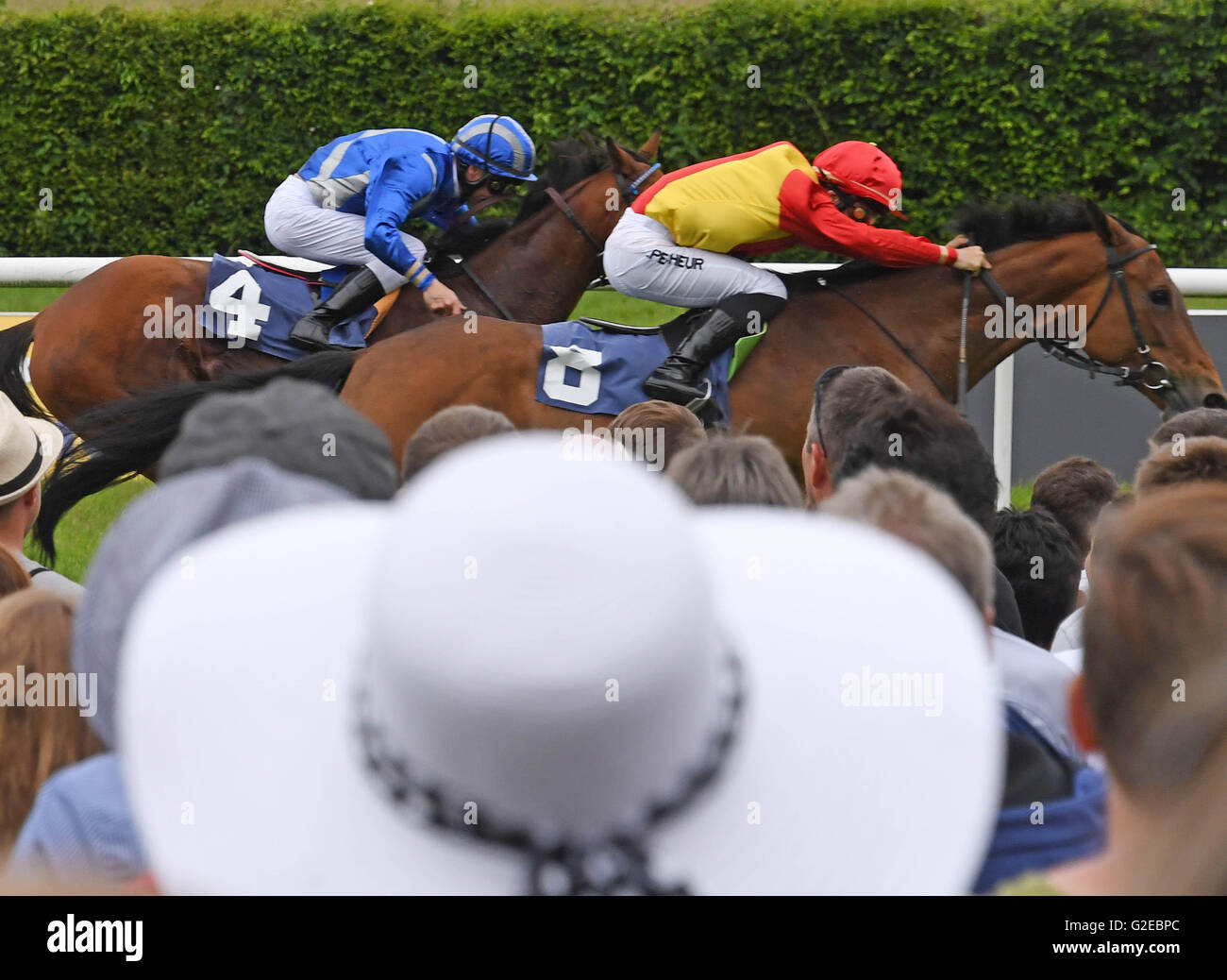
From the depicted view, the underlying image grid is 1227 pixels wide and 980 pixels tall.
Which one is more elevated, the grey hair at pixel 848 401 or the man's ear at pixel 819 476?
the grey hair at pixel 848 401

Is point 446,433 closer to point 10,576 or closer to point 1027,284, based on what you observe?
point 10,576

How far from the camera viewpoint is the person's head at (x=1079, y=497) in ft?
10.6

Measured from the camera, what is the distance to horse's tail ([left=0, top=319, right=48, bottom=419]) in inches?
203

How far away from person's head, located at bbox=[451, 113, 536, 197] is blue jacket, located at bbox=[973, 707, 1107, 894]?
4.61 meters

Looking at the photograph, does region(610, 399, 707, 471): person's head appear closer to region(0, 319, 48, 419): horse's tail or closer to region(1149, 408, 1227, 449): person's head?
region(1149, 408, 1227, 449): person's head

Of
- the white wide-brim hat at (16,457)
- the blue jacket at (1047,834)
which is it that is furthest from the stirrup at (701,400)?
the blue jacket at (1047,834)

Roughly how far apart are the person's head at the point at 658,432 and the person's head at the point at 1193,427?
42.9 inches

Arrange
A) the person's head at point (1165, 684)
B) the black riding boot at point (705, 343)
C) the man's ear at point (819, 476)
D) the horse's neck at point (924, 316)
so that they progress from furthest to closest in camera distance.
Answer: the horse's neck at point (924, 316)
the black riding boot at point (705, 343)
the man's ear at point (819, 476)
the person's head at point (1165, 684)

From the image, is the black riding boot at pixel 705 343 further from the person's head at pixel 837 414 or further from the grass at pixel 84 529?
the grass at pixel 84 529

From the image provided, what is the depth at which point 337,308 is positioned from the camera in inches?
203

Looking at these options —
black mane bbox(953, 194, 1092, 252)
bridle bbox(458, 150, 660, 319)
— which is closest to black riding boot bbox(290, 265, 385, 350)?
bridle bbox(458, 150, 660, 319)

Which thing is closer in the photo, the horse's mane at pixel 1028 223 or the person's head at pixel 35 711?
the person's head at pixel 35 711
